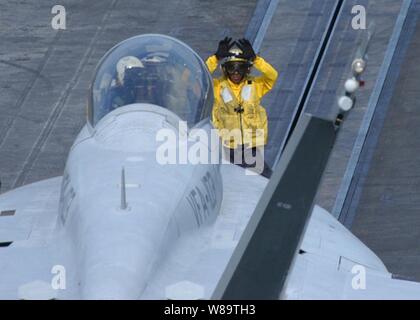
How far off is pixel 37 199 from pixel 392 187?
246 inches

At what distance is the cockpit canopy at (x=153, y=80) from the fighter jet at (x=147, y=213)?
1 cm

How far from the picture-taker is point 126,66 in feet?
41.1

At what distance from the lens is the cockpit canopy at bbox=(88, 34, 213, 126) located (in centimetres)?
1232

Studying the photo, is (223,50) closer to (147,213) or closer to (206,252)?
(206,252)

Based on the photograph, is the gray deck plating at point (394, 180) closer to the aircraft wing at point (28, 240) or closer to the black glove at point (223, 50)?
the black glove at point (223, 50)

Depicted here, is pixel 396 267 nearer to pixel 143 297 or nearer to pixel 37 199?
pixel 37 199

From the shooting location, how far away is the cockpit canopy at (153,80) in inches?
485

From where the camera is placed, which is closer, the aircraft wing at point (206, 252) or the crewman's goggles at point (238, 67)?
the aircraft wing at point (206, 252)

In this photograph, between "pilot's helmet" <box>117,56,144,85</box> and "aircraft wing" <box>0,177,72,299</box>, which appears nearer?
"aircraft wing" <box>0,177,72,299</box>

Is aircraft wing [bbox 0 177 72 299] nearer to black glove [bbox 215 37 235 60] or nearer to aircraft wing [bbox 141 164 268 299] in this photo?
aircraft wing [bbox 141 164 268 299]

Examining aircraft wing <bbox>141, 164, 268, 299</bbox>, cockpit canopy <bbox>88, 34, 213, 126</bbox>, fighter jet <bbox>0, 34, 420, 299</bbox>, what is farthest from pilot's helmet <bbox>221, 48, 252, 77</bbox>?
cockpit canopy <bbox>88, 34, 213, 126</bbox>

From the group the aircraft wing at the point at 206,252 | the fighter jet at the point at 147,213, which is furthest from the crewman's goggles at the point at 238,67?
the aircraft wing at the point at 206,252

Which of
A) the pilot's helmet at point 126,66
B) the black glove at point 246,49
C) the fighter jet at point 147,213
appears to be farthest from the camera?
the black glove at point 246,49

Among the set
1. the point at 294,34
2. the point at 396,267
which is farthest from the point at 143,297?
the point at 294,34
